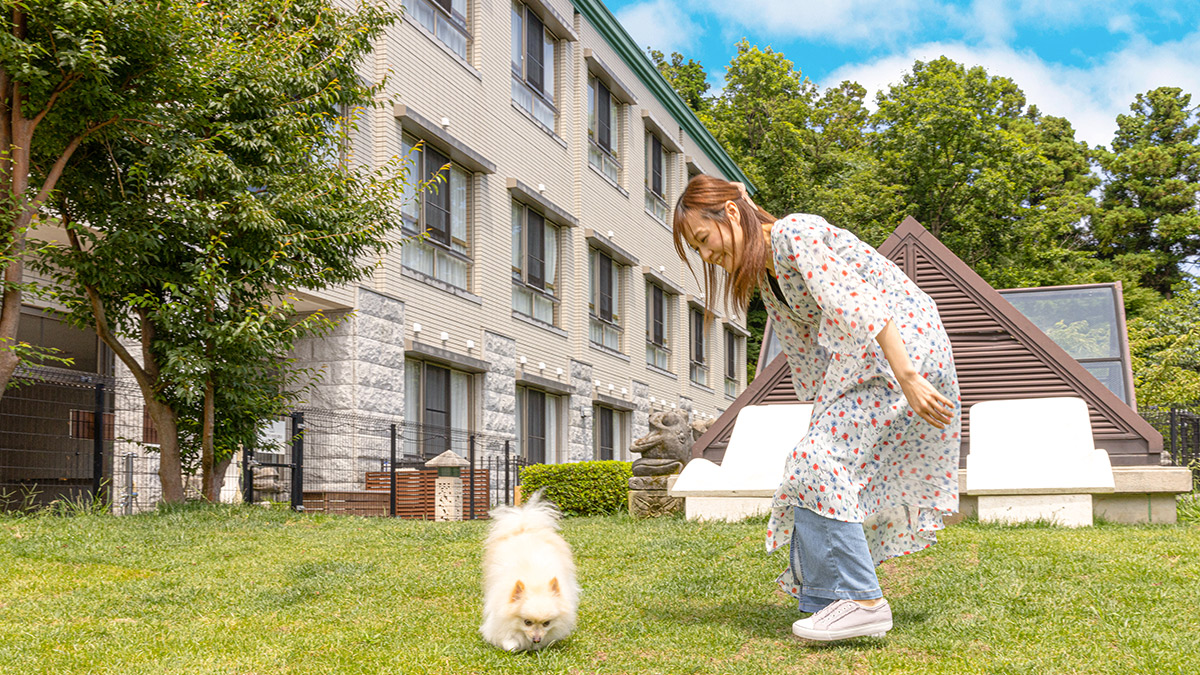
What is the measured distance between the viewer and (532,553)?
4.95m

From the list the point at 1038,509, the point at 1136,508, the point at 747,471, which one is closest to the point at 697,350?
the point at 747,471

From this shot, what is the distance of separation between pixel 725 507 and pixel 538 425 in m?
13.2

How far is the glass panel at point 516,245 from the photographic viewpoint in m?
22.9

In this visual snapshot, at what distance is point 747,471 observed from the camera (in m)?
11.1

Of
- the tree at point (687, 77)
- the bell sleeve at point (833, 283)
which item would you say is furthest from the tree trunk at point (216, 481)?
the tree at point (687, 77)

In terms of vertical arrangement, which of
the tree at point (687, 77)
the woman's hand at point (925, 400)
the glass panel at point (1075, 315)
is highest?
the tree at point (687, 77)

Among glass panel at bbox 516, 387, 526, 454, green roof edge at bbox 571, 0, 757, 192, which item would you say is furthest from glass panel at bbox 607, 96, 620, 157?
glass panel at bbox 516, 387, 526, 454

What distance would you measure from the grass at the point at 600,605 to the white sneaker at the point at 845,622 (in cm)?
8

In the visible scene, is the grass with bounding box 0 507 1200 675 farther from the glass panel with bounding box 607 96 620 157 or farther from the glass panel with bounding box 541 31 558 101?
the glass panel with bounding box 607 96 620 157

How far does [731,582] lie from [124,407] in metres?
9.98

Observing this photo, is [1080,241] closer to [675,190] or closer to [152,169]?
[675,190]

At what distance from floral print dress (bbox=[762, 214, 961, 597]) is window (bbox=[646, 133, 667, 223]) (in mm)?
27715

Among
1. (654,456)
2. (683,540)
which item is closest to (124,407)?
(654,456)

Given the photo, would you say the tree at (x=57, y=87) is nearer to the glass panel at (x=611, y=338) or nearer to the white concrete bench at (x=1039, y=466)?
the white concrete bench at (x=1039, y=466)
